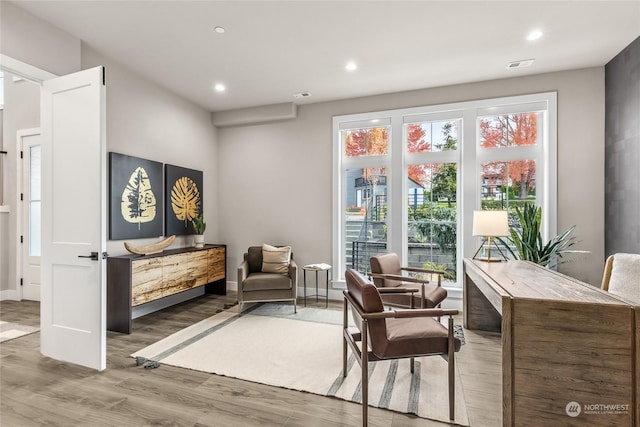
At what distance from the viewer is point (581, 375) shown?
1562 millimetres

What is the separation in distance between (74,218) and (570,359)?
3.58m

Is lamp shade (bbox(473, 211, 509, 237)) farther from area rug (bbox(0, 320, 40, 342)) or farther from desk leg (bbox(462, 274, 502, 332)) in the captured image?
area rug (bbox(0, 320, 40, 342))

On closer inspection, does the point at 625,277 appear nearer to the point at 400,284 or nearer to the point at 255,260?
the point at 400,284

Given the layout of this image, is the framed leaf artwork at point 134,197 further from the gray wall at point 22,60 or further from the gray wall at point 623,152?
the gray wall at point 623,152

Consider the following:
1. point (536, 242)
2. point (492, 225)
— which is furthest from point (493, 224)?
point (536, 242)

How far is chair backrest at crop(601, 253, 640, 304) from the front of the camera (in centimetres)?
228

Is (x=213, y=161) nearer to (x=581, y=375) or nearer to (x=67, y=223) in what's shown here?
(x=67, y=223)

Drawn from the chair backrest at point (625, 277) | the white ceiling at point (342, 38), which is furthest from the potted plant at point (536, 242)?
the white ceiling at point (342, 38)

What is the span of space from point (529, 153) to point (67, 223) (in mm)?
5069

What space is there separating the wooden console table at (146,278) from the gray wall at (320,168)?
1051 mm

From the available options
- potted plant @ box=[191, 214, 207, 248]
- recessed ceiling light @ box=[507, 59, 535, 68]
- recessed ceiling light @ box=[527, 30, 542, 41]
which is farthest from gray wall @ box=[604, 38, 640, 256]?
potted plant @ box=[191, 214, 207, 248]

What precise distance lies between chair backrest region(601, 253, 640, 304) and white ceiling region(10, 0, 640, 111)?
2.06m

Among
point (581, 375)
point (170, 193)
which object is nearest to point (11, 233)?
point (170, 193)

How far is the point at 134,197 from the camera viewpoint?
3.76 meters
